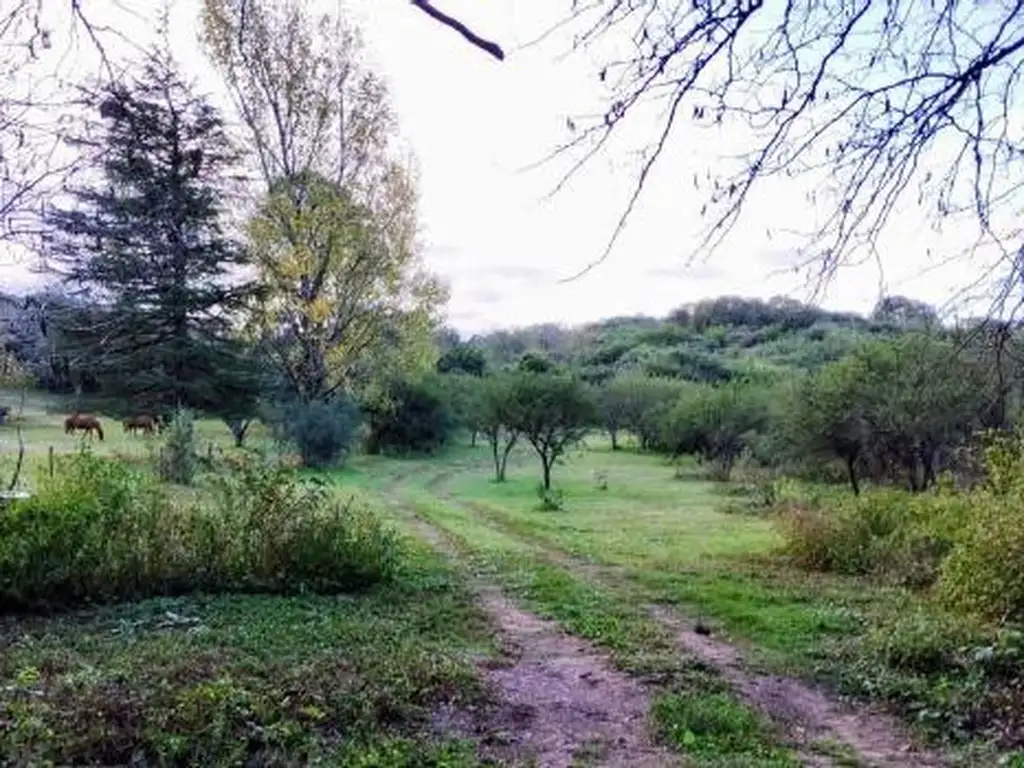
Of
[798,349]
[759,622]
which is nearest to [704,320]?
[798,349]

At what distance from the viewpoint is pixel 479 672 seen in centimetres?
630

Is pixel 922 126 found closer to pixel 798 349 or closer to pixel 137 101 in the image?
pixel 137 101

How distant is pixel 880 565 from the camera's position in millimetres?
11695

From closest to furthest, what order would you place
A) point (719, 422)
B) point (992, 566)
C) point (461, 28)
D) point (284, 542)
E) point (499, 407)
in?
point (461, 28) < point (992, 566) < point (284, 542) < point (499, 407) < point (719, 422)

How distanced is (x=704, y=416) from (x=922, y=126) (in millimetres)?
31572

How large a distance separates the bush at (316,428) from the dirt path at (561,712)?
1794 cm

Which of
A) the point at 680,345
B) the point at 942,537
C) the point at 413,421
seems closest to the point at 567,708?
the point at 942,537

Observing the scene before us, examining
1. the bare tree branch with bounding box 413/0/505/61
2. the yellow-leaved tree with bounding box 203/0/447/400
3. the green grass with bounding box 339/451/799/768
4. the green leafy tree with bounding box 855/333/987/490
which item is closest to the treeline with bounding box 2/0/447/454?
the yellow-leaved tree with bounding box 203/0/447/400

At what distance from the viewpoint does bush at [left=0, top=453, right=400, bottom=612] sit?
27.6 feet

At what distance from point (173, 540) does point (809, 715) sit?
5987 mm

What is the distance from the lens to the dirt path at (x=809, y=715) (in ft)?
17.0

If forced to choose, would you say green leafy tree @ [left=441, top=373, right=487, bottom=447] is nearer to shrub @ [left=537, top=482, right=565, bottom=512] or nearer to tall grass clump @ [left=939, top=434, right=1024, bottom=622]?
shrub @ [left=537, top=482, right=565, bottom=512]

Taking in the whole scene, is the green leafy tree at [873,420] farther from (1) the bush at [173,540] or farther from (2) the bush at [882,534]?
(1) the bush at [173,540]

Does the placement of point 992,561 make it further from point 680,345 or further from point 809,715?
point 680,345
